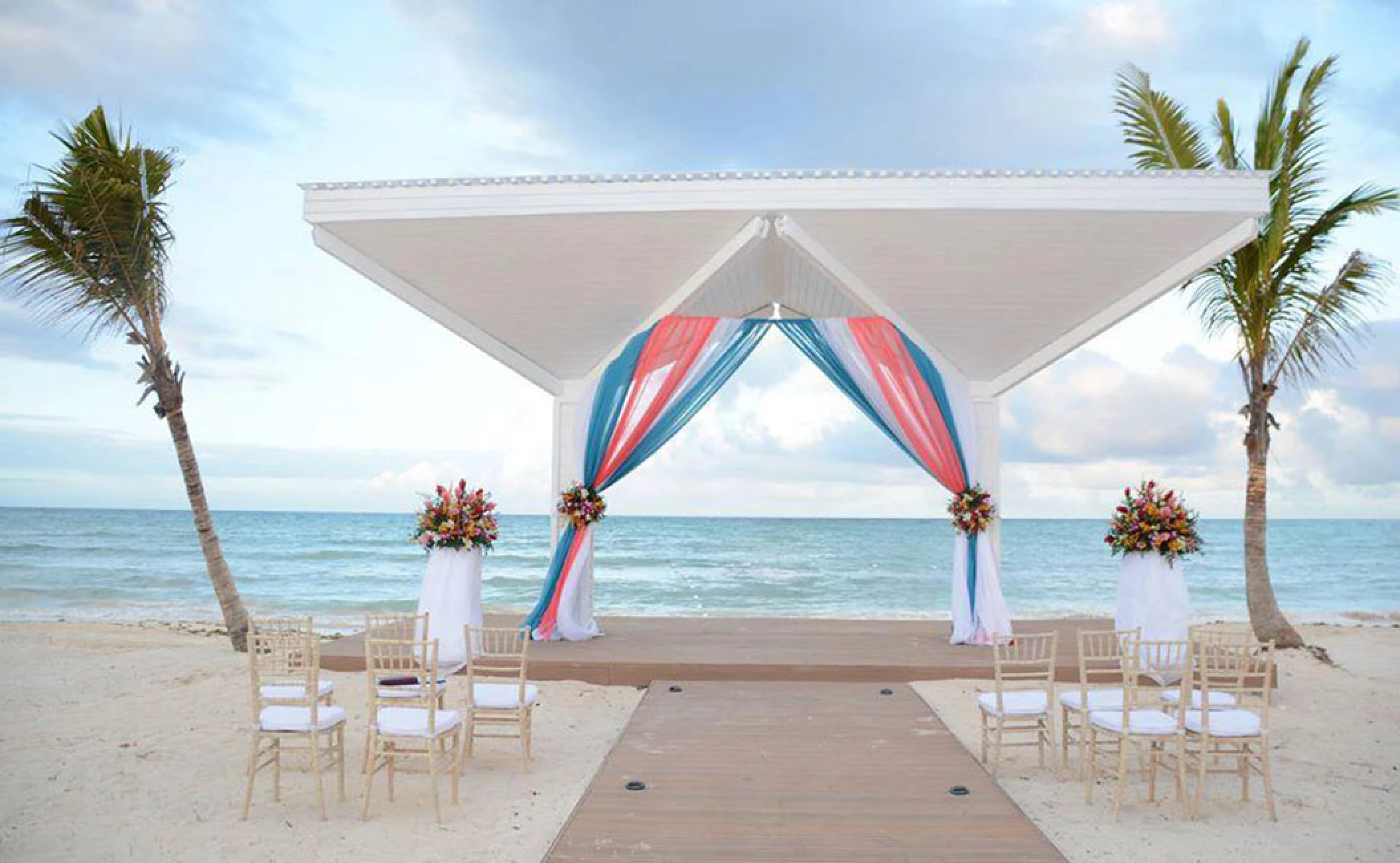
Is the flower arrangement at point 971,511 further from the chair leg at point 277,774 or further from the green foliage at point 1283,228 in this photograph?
the chair leg at point 277,774

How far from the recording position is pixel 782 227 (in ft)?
23.9

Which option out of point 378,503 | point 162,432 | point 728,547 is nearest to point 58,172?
point 162,432

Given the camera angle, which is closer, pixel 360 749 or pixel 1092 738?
pixel 1092 738

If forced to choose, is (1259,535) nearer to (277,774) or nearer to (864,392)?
(864,392)

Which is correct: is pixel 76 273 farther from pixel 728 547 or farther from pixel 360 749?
pixel 728 547

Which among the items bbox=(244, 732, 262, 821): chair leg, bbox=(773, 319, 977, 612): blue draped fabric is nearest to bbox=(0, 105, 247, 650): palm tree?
bbox=(244, 732, 262, 821): chair leg

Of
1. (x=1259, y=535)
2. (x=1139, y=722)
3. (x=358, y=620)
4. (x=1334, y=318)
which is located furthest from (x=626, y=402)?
(x=358, y=620)

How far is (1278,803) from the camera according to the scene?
193 inches

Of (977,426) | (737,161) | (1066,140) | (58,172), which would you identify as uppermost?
(737,161)

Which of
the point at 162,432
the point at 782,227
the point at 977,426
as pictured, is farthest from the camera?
the point at 162,432

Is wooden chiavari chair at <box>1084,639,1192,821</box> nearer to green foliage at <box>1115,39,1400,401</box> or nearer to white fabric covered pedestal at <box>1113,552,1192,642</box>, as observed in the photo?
white fabric covered pedestal at <box>1113,552,1192,642</box>

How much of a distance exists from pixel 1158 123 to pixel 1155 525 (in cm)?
470

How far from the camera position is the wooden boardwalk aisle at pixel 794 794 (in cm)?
370

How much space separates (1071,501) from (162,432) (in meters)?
21.7
